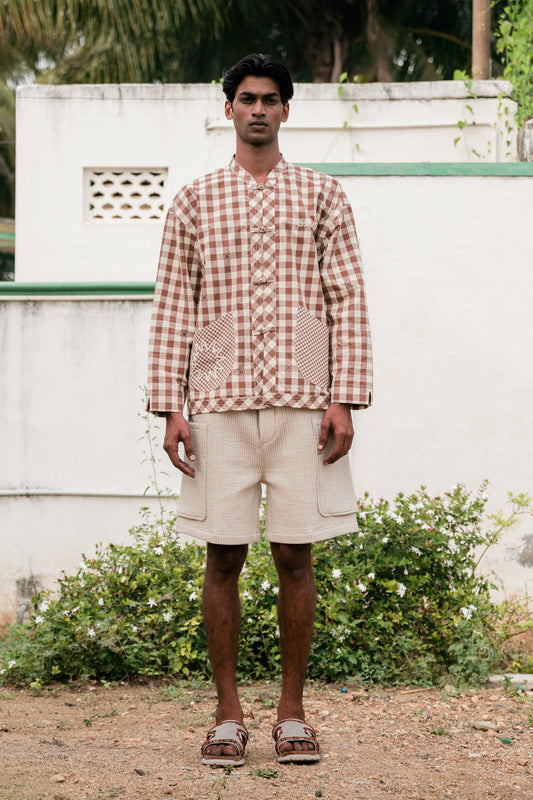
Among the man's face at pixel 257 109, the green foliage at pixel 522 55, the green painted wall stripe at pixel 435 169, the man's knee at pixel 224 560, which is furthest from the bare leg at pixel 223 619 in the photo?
the green foliage at pixel 522 55

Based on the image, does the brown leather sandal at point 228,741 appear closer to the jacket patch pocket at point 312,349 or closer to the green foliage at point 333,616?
the green foliage at point 333,616

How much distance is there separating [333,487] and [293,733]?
80cm

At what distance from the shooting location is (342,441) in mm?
3096

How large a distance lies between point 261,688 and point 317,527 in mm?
1296

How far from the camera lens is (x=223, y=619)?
10.3ft

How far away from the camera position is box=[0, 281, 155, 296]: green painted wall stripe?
546cm

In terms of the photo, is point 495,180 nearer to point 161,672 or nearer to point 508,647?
point 508,647

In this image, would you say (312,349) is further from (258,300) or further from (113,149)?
(113,149)

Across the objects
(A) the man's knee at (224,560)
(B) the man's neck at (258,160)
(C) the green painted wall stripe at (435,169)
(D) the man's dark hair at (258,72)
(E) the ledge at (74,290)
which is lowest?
(A) the man's knee at (224,560)

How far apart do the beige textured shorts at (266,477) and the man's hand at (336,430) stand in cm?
3

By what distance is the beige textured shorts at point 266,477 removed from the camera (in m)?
3.09

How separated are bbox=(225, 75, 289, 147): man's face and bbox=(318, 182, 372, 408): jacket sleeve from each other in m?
0.30

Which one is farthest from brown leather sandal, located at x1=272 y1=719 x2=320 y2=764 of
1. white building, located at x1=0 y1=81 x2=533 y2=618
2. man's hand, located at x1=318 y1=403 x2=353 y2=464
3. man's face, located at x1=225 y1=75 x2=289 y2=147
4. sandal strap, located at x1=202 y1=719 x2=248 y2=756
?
white building, located at x1=0 y1=81 x2=533 y2=618

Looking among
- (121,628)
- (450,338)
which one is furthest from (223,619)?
(450,338)
